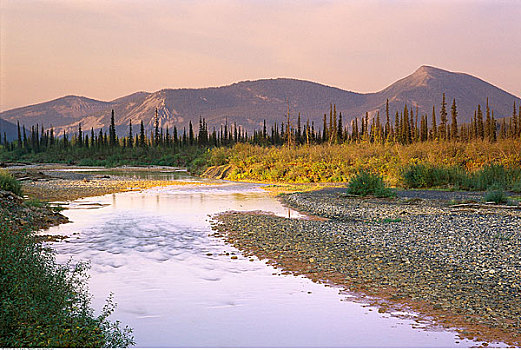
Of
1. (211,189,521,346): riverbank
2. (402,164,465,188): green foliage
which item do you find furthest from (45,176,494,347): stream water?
(402,164,465,188): green foliage

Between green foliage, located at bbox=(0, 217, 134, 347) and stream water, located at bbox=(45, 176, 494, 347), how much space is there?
855 millimetres

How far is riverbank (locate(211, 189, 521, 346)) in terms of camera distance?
6.68 m

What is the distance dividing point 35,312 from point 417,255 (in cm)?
727

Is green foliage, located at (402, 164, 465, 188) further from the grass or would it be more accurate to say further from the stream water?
the stream water

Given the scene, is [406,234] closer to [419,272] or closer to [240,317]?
[419,272]

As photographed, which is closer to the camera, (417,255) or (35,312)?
(35,312)

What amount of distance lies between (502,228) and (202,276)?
7235 millimetres

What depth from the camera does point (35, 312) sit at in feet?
15.7

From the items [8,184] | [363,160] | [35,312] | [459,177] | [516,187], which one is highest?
[363,160]

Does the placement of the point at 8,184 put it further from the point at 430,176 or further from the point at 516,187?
the point at 516,187

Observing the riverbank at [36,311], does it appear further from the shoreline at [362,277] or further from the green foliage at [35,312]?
the shoreline at [362,277]

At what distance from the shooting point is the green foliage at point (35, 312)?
4691 mm

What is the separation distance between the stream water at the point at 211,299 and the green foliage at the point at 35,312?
86cm

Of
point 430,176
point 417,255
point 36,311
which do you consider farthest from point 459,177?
point 36,311
